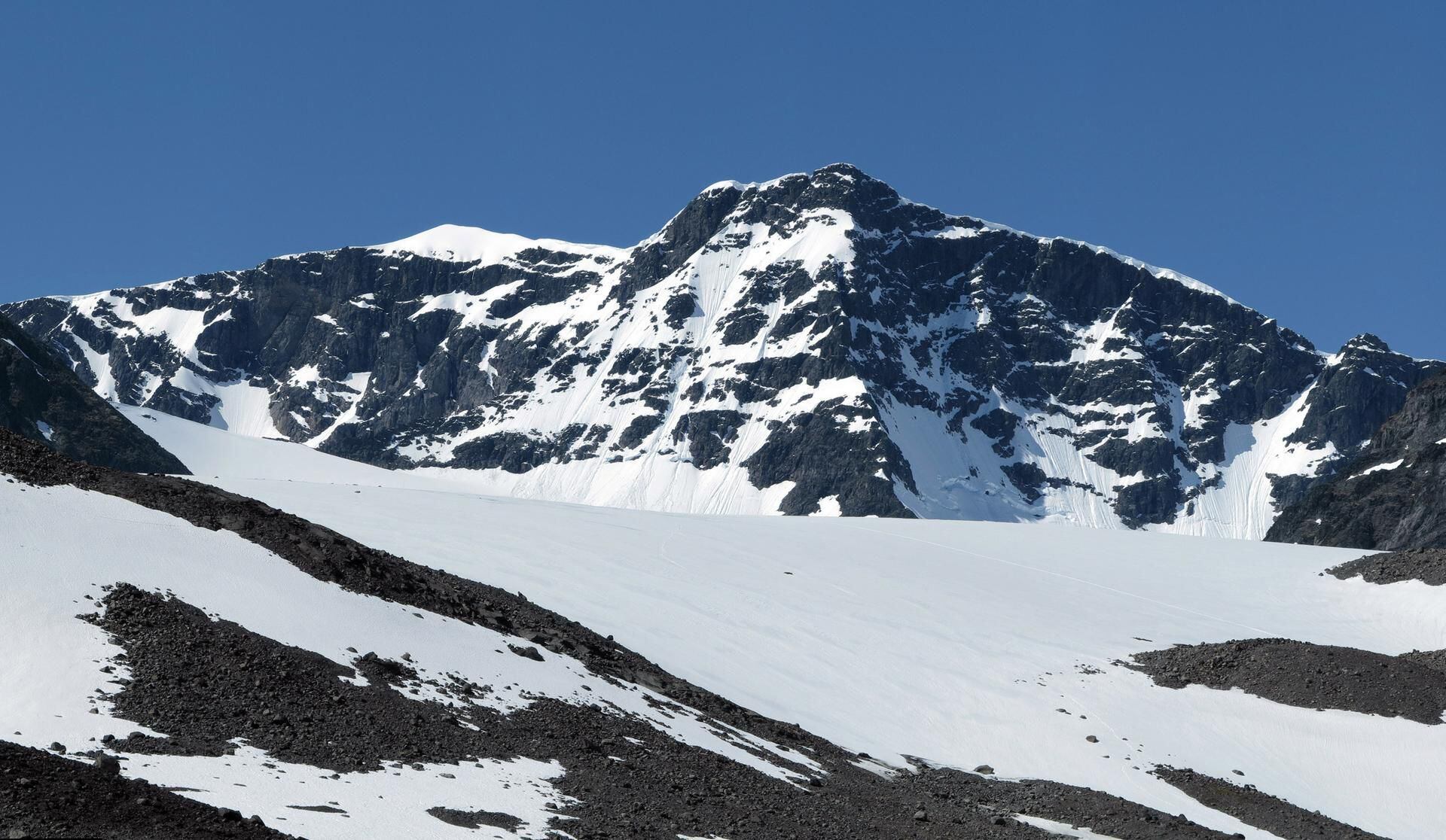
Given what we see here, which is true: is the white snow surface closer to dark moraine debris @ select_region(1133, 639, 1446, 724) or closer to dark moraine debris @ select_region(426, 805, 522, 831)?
dark moraine debris @ select_region(1133, 639, 1446, 724)

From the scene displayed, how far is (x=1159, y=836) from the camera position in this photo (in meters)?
27.8

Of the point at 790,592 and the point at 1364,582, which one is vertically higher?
the point at 1364,582

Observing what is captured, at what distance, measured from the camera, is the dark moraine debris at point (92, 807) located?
50.8 ft

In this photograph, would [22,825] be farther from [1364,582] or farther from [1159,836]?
[1364,582]

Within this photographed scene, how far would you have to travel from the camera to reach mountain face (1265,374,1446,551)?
134m

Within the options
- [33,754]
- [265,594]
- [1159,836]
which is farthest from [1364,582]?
[33,754]

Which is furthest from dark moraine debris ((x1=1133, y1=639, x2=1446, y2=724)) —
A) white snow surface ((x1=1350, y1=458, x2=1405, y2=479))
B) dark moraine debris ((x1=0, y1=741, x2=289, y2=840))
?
white snow surface ((x1=1350, y1=458, x2=1405, y2=479))

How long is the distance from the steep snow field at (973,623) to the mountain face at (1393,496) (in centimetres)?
7159

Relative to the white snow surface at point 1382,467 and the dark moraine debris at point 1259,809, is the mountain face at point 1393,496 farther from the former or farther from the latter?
the dark moraine debris at point 1259,809

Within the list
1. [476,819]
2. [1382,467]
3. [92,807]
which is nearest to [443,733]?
[476,819]

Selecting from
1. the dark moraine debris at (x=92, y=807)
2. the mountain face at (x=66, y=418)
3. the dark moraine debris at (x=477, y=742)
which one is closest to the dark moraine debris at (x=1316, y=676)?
the dark moraine debris at (x=477, y=742)

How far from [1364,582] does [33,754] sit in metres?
60.0

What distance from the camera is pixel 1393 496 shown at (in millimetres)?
138625

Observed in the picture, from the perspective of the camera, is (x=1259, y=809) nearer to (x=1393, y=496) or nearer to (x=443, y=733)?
(x=443, y=733)
